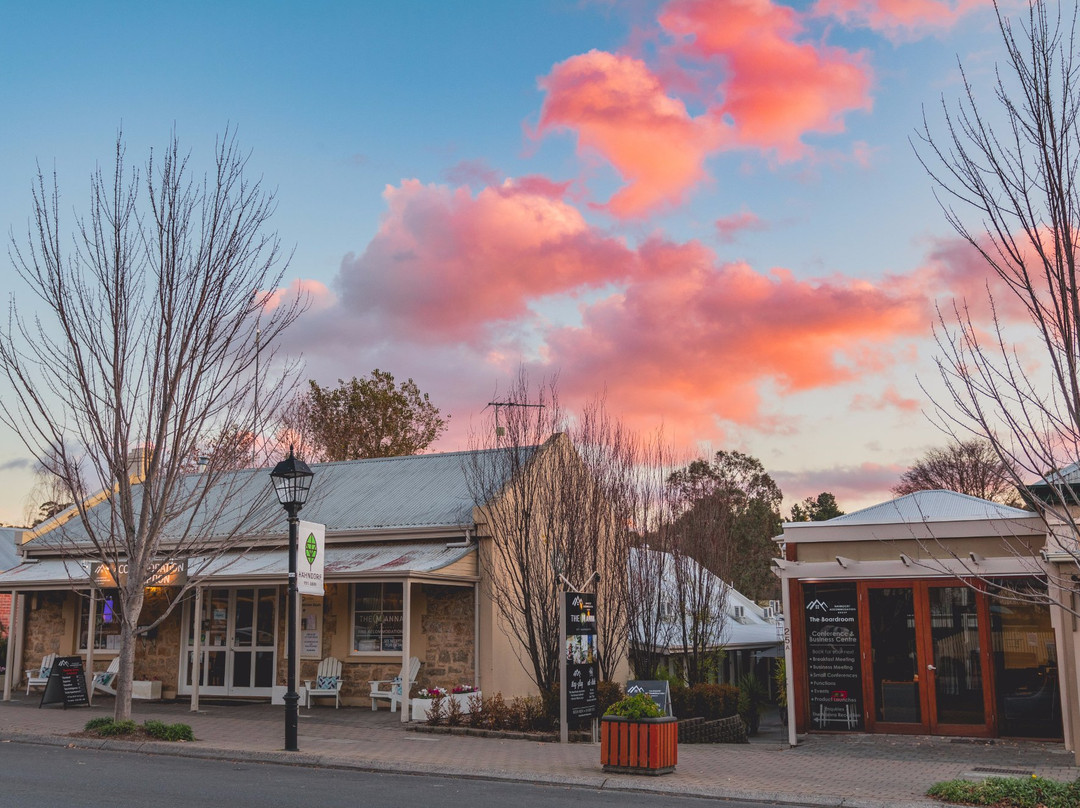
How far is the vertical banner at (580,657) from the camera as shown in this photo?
13898mm

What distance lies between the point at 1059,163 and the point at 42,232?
12789mm

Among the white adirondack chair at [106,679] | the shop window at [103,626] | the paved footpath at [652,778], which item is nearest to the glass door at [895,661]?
the paved footpath at [652,778]

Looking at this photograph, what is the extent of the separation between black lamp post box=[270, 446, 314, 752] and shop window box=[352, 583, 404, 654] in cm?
502

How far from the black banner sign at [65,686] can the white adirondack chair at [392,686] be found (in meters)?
5.25

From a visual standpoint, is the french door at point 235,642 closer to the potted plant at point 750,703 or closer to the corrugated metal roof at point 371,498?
the corrugated metal roof at point 371,498

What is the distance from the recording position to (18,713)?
16.9 m

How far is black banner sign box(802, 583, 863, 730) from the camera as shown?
14.9 meters

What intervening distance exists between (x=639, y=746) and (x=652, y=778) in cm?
38

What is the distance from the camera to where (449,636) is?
58.8ft

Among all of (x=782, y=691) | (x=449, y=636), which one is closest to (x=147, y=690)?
(x=449, y=636)

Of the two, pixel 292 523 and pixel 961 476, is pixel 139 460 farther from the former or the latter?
pixel 961 476

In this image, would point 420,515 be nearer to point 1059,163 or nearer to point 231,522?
point 231,522

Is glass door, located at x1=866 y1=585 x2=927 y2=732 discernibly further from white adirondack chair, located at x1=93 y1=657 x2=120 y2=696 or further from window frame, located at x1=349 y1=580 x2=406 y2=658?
white adirondack chair, located at x1=93 y1=657 x2=120 y2=696

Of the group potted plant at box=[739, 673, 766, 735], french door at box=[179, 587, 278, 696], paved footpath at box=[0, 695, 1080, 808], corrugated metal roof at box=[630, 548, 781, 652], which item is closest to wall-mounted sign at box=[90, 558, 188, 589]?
french door at box=[179, 587, 278, 696]
